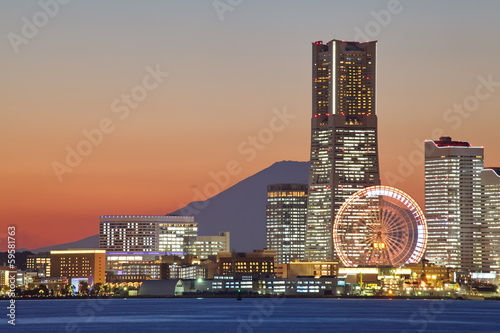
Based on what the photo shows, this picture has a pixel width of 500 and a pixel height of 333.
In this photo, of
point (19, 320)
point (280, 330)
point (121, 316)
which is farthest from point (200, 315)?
point (280, 330)

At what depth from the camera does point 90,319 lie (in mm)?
155750

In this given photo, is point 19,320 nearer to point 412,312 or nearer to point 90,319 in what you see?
point 90,319

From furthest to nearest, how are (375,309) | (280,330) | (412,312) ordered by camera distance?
(375,309)
(412,312)
(280,330)

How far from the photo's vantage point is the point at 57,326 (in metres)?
136

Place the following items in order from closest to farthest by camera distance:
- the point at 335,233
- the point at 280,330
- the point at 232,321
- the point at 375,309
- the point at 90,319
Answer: the point at 280,330, the point at 232,321, the point at 90,319, the point at 375,309, the point at 335,233

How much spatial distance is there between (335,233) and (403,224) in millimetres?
12294

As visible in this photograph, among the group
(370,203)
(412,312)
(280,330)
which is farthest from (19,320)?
(370,203)

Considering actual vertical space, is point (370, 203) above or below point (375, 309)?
above

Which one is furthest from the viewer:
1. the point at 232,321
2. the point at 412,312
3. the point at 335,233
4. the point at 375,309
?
the point at 335,233

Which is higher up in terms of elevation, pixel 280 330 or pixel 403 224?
pixel 403 224

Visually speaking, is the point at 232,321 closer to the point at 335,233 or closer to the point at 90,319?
the point at 90,319

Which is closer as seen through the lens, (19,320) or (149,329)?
(149,329)

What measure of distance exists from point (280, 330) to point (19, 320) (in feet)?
129

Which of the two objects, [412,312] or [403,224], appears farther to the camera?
[403,224]
